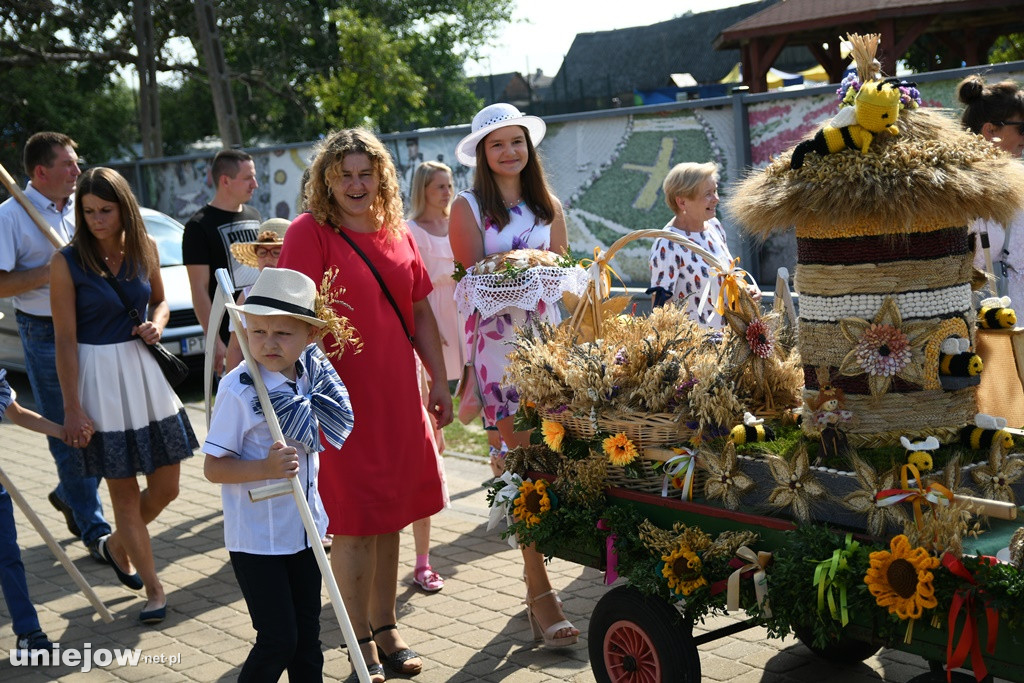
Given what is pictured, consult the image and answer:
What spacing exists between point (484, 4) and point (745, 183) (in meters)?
30.4

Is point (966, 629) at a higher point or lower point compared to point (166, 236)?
lower

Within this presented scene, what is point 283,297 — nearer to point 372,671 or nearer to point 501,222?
point 501,222

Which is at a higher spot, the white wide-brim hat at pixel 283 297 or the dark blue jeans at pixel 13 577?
the white wide-brim hat at pixel 283 297

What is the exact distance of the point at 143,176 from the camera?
18.6 metres

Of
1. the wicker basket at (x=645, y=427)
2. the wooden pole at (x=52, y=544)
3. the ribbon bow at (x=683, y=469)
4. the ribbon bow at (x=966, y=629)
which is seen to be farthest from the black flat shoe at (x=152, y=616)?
the ribbon bow at (x=966, y=629)

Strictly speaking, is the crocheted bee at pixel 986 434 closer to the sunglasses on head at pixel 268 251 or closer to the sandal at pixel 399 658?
the sandal at pixel 399 658

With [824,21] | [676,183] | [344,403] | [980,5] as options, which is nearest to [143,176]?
[824,21]

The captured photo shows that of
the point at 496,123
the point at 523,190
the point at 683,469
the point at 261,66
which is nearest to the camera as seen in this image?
the point at 683,469

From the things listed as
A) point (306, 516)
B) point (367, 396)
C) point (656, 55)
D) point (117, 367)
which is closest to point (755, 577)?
point (306, 516)

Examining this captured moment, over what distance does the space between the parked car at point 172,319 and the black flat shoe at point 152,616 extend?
524 cm

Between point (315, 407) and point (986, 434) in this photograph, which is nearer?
point (986, 434)

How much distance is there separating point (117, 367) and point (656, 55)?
49907 millimetres

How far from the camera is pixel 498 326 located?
4.64m

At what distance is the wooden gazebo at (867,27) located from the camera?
16.1 metres
